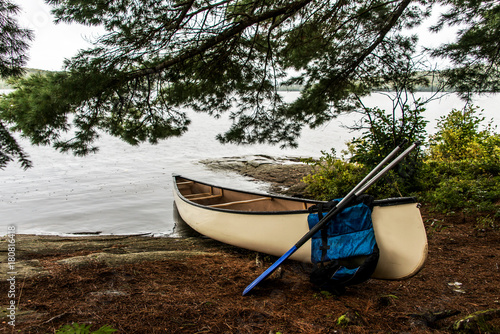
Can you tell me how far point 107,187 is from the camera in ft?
35.9

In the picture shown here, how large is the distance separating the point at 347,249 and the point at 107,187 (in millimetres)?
9900

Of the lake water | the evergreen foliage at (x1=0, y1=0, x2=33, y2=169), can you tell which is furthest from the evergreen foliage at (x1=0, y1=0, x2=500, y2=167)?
the lake water

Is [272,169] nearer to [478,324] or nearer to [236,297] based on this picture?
[236,297]

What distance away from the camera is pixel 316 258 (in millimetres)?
3135

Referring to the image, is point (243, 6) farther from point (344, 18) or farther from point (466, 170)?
point (466, 170)

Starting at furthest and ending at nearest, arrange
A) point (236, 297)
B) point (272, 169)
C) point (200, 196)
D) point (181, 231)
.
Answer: point (272, 169)
point (200, 196)
point (181, 231)
point (236, 297)

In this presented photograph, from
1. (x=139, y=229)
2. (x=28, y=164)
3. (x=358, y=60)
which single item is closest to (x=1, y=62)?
(x=28, y=164)

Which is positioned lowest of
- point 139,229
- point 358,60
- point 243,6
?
point 139,229

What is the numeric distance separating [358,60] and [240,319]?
4.69 m

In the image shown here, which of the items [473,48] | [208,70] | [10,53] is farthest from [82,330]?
[473,48]

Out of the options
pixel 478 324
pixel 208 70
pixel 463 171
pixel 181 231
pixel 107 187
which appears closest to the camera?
pixel 478 324

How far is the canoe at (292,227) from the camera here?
9.27 ft

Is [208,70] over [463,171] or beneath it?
over

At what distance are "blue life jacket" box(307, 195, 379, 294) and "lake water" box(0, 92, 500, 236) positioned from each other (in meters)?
2.84
